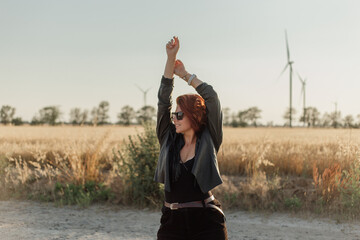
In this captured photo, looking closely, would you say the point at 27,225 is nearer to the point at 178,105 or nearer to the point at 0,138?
the point at 178,105

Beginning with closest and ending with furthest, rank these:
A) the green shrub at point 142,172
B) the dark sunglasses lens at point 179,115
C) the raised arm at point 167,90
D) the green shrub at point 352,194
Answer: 1. the dark sunglasses lens at point 179,115
2. the raised arm at point 167,90
3. the green shrub at point 352,194
4. the green shrub at point 142,172

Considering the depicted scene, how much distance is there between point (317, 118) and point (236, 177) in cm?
9442

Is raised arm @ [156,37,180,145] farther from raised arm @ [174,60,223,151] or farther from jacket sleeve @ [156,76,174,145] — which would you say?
raised arm @ [174,60,223,151]

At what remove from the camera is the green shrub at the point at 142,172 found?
8336 mm

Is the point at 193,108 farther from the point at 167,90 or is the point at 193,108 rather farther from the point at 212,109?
the point at 167,90

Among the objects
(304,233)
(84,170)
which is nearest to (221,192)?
(304,233)

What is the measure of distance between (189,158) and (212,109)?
450 millimetres

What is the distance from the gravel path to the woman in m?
3.37

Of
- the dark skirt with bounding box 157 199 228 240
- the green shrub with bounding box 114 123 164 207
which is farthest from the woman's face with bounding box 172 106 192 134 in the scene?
the green shrub with bounding box 114 123 164 207

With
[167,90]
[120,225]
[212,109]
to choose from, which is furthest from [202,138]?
[120,225]

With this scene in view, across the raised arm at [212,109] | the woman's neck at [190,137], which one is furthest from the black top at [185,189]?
the raised arm at [212,109]

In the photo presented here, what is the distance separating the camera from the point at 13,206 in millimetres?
8742

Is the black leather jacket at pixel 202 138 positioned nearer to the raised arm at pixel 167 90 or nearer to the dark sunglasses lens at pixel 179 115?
the raised arm at pixel 167 90

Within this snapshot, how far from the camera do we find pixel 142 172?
8.42m
